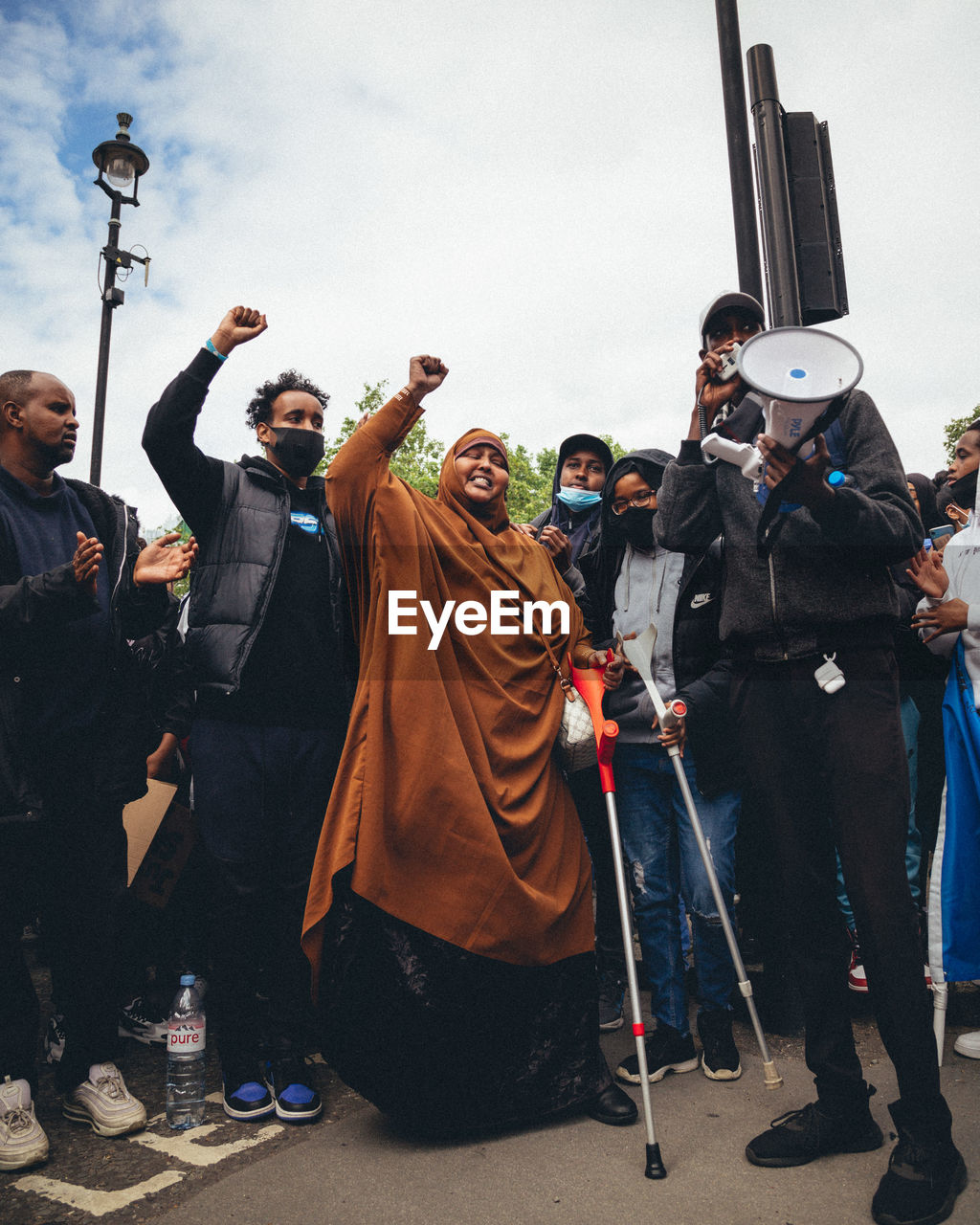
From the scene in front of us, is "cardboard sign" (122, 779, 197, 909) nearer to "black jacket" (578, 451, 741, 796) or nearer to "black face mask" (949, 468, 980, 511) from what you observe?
"black jacket" (578, 451, 741, 796)

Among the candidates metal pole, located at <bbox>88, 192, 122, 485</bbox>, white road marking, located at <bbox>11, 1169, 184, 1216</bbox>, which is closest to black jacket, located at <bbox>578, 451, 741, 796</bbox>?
white road marking, located at <bbox>11, 1169, 184, 1216</bbox>

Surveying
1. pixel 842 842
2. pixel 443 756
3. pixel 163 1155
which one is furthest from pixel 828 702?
pixel 163 1155

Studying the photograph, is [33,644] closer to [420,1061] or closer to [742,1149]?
[420,1061]

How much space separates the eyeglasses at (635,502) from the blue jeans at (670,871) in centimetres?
97

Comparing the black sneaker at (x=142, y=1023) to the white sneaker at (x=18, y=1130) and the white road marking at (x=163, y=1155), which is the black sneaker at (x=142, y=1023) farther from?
the white sneaker at (x=18, y=1130)

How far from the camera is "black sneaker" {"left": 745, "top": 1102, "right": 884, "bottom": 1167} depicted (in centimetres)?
240

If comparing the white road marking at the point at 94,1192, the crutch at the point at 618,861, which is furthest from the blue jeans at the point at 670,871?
the white road marking at the point at 94,1192

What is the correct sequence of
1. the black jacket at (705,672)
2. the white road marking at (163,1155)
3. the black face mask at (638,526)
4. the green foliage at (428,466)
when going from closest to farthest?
the white road marking at (163,1155) < the black jacket at (705,672) < the black face mask at (638,526) < the green foliage at (428,466)

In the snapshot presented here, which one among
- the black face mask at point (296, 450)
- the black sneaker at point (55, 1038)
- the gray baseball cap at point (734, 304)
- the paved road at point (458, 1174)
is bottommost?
the paved road at point (458, 1174)

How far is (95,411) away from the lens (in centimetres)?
938

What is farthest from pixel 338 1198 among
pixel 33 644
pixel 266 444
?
pixel 266 444

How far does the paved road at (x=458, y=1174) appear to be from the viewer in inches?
86.2

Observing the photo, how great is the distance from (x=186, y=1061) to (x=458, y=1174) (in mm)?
1062

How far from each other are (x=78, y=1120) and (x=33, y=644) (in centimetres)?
150
